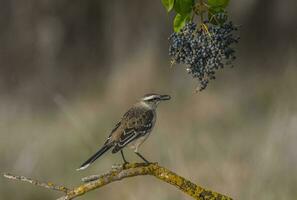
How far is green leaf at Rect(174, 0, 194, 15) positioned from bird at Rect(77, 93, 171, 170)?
6.20 ft

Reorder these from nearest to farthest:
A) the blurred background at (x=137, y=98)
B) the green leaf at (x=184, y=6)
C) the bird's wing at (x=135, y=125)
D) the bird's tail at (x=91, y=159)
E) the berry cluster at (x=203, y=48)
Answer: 1. the berry cluster at (x=203, y=48)
2. the green leaf at (x=184, y=6)
3. the bird's tail at (x=91, y=159)
4. the bird's wing at (x=135, y=125)
5. the blurred background at (x=137, y=98)

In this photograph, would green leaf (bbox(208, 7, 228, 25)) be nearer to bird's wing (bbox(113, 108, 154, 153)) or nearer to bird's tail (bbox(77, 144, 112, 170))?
bird's tail (bbox(77, 144, 112, 170))

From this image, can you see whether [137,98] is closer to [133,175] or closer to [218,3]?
[133,175]

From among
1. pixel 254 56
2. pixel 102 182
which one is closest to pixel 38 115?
pixel 254 56

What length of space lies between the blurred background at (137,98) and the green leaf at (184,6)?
459cm

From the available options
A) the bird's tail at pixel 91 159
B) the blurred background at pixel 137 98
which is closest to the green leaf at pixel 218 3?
the bird's tail at pixel 91 159

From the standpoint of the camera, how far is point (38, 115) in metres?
17.8

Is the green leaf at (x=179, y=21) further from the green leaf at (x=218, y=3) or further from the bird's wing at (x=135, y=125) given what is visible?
the bird's wing at (x=135, y=125)

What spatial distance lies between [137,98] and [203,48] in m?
9.63

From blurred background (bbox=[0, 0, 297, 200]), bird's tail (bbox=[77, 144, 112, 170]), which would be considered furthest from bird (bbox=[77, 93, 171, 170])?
blurred background (bbox=[0, 0, 297, 200])

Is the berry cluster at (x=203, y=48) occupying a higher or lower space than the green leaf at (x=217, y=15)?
lower

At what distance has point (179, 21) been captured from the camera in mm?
3627

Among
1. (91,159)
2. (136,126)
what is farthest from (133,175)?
(136,126)

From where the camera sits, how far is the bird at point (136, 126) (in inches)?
218
